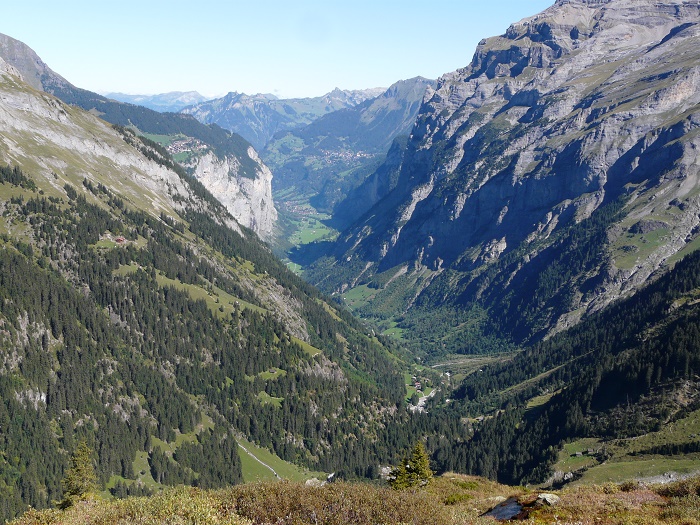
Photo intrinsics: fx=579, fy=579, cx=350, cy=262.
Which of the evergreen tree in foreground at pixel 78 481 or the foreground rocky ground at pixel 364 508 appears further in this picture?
the evergreen tree in foreground at pixel 78 481

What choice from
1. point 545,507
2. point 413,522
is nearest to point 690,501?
point 545,507

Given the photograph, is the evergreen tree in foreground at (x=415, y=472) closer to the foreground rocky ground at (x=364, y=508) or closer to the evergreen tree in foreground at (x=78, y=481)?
the foreground rocky ground at (x=364, y=508)

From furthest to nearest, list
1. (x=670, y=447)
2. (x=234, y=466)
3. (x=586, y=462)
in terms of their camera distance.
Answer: (x=234, y=466), (x=586, y=462), (x=670, y=447)

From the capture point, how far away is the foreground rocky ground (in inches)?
1780

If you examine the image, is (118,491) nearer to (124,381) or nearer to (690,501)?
(124,381)

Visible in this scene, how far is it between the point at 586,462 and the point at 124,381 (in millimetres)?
140601

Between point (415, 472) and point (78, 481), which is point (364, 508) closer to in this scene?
point (415, 472)

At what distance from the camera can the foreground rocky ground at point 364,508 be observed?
45219 millimetres

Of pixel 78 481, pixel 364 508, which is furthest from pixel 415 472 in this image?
pixel 78 481

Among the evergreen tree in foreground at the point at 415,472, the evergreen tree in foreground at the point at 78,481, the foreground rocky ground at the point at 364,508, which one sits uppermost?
the foreground rocky ground at the point at 364,508

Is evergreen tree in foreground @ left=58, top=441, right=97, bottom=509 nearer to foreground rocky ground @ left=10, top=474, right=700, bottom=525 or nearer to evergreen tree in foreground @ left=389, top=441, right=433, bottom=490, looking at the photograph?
foreground rocky ground @ left=10, top=474, right=700, bottom=525

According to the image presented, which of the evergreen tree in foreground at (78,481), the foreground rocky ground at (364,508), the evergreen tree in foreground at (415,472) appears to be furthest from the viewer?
the evergreen tree in foreground at (78,481)

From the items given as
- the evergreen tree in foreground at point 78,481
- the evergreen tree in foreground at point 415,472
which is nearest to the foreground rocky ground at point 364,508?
the evergreen tree in foreground at point 415,472

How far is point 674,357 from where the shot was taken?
547ft
